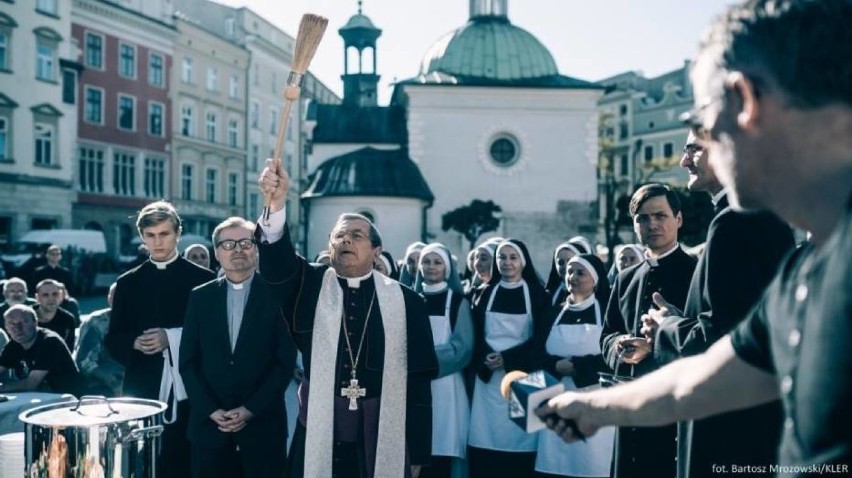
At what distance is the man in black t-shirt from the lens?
664cm

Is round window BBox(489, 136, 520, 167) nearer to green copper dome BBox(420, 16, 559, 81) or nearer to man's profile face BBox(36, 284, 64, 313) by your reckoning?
green copper dome BBox(420, 16, 559, 81)

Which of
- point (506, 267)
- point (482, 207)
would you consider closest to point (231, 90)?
point (482, 207)

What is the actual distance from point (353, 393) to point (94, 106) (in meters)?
38.3

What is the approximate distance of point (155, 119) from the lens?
42938mm

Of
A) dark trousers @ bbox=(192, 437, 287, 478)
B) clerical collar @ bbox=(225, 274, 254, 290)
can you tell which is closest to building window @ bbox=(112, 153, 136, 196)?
clerical collar @ bbox=(225, 274, 254, 290)

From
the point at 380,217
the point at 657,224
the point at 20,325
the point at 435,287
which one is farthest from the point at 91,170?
the point at 657,224

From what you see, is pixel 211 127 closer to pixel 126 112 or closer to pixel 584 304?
pixel 126 112

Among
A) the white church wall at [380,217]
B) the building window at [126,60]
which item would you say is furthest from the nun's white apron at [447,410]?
the building window at [126,60]

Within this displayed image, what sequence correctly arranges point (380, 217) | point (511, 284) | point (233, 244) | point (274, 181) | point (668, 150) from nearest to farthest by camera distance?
point (274, 181) → point (233, 244) → point (511, 284) → point (380, 217) → point (668, 150)

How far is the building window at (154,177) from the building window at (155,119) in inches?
58.8

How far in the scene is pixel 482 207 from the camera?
30516 millimetres

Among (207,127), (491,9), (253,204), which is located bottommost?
(253,204)

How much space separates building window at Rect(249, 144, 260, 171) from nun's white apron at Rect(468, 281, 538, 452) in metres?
47.6

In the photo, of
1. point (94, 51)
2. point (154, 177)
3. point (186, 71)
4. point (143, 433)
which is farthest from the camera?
point (186, 71)
